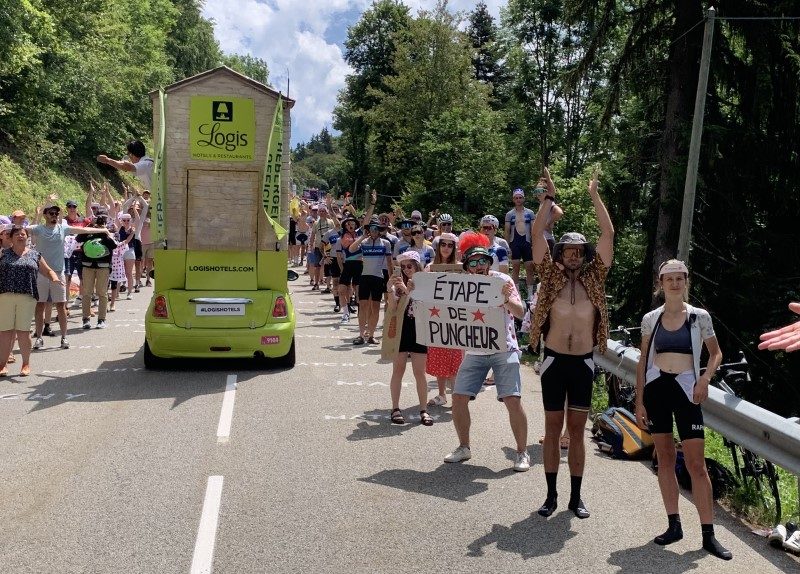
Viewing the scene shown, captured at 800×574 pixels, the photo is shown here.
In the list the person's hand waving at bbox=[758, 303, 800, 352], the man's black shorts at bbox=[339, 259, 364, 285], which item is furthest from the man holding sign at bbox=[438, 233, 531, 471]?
the man's black shorts at bbox=[339, 259, 364, 285]

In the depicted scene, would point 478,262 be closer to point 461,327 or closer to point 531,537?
point 461,327

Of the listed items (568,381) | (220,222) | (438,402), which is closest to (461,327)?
(568,381)

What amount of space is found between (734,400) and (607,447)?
5.40 ft

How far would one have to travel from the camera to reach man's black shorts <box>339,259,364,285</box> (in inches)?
676

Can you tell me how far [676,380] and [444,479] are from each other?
2077mm

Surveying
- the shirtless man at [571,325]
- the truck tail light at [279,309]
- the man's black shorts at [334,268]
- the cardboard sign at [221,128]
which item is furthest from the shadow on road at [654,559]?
the man's black shorts at [334,268]

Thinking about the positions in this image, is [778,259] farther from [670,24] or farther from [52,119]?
[52,119]

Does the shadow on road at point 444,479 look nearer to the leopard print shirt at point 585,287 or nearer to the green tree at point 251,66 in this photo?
the leopard print shirt at point 585,287

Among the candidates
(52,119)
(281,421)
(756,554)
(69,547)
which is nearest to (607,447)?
(756,554)

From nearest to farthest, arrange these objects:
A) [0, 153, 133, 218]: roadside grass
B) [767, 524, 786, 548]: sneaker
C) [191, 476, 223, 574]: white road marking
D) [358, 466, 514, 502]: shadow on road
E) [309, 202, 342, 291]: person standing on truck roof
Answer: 1. [191, 476, 223, 574]: white road marking
2. [767, 524, 786, 548]: sneaker
3. [358, 466, 514, 502]: shadow on road
4. [309, 202, 342, 291]: person standing on truck roof
5. [0, 153, 133, 218]: roadside grass

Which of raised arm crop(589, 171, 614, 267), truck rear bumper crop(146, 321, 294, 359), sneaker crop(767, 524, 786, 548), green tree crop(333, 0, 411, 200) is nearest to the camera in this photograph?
sneaker crop(767, 524, 786, 548)

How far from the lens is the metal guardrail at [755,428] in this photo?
5.88 metres

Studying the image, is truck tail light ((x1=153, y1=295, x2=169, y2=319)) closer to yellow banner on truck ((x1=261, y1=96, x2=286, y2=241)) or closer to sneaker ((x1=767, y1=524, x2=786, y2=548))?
yellow banner on truck ((x1=261, y1=96, x2=286, y2=241))

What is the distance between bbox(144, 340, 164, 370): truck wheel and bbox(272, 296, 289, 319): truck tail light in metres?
1.66
